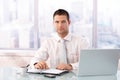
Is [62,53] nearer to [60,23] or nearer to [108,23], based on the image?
[60,23]

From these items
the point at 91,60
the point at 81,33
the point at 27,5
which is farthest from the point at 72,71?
the point at 27,5

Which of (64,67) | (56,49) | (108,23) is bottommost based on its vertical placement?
(64,67)

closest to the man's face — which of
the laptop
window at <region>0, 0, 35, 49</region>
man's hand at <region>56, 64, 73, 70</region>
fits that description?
man's hand at <region>56, 64, 73, 70</region>

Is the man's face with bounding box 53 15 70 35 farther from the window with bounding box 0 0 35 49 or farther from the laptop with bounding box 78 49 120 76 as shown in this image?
the window with bounding box 0 0 35 49

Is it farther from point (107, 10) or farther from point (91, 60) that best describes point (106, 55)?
point (107, 10)

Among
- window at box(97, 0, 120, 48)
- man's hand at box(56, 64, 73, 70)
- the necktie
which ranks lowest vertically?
man's hand at box(56, 64, 73, 70)

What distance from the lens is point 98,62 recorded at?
216 cm

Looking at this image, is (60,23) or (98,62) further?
(60,23)

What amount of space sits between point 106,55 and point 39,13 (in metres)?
2.03

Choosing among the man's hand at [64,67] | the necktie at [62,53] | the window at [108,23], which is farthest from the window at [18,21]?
the man's hand at [64,67]

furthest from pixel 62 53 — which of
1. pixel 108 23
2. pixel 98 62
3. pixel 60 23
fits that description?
pixel 108 23

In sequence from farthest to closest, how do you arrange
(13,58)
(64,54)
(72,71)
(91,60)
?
(13,58) → (64,54) → (72,71) → (91,60)

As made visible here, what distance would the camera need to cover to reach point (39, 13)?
13.1 ft

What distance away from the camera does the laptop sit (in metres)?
2.10
